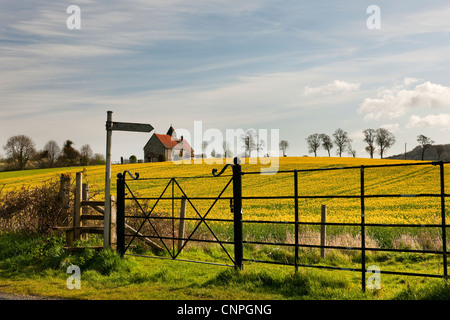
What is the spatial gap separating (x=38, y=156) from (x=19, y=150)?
469 centimetres

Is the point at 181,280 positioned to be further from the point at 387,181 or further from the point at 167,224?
the point at 387,181

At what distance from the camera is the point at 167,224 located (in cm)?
1284

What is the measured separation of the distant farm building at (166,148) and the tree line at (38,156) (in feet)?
41.5

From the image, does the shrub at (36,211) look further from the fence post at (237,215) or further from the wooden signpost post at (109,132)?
the fence post at (237,215)

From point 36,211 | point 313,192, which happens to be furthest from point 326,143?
point 36,211

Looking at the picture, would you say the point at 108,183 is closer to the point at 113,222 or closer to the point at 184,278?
the point at 113,222

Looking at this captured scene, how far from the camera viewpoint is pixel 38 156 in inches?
3155

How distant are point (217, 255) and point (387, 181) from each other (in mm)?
23742

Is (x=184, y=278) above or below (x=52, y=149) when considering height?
below

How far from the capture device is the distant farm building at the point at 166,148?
94438 mm

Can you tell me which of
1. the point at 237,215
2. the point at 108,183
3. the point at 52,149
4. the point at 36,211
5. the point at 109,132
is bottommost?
the point at 36,211

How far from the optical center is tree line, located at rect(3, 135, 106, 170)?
75125 millimetres

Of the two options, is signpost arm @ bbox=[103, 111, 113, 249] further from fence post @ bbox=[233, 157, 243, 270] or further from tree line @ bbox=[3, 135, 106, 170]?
tree line @ bbox=[3, 135, 106, 170]
